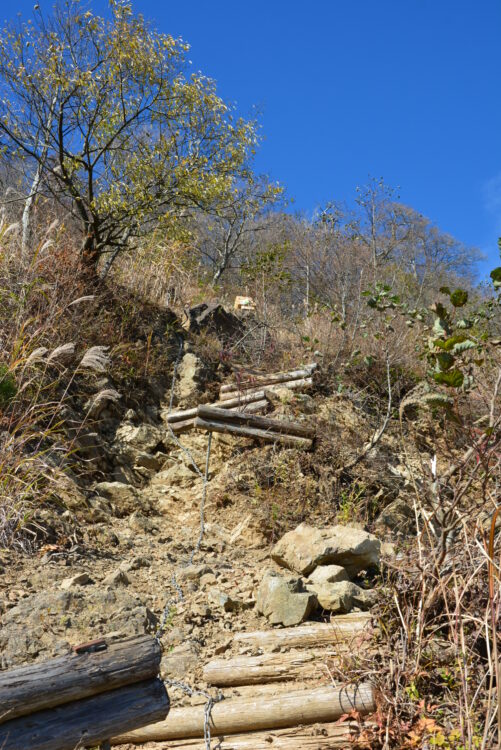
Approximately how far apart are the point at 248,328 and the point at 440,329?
6625 millimetres

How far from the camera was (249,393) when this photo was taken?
319 inches

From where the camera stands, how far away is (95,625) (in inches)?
159

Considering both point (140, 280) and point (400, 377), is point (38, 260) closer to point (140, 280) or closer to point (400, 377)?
point (140, 280)

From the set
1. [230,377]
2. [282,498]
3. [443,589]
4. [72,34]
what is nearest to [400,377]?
[230,377]

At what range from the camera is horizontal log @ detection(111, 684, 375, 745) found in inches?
131

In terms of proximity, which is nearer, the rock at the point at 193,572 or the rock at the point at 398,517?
the rock at the point at 193,572

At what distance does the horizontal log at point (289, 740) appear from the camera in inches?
127

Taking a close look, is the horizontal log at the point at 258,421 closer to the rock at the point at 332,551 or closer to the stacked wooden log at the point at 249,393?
the stacked wooden log at the point at 249,393

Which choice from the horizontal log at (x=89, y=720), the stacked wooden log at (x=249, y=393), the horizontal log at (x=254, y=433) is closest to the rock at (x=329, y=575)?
the horizontal log at (x=89, y=720)

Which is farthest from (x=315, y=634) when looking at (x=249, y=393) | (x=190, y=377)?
(x=190, y=377)

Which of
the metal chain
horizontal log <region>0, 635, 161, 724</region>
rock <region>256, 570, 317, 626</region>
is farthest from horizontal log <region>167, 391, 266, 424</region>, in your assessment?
horizontal log <region>0, 635, 161, 724</region>

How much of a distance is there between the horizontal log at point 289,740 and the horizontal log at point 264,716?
30 millimetres

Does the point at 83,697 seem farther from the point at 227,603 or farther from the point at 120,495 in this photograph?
the point at 120,495

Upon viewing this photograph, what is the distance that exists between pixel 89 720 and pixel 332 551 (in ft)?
8.25
